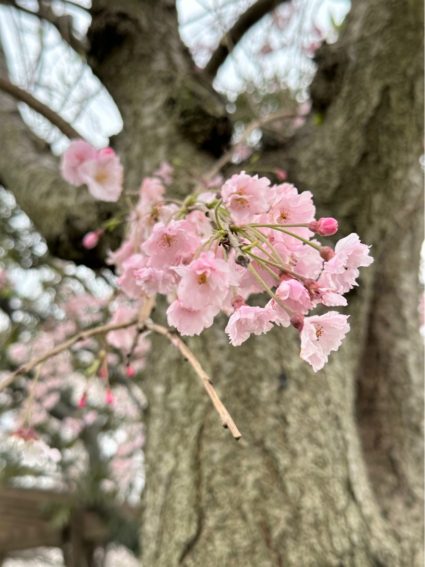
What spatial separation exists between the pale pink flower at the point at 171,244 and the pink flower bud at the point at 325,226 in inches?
5.0

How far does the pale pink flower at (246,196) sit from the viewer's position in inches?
23.7

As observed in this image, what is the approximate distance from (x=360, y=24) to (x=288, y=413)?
1027 mm

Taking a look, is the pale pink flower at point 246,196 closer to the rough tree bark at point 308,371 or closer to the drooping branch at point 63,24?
the rough tree bark at point 308,371

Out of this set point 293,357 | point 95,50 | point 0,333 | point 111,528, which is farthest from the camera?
point 111,528

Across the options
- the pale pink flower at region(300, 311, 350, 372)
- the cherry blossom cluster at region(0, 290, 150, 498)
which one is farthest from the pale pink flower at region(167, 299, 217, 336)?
the cherry blossom cluster at region(0, 290, 150, 498)

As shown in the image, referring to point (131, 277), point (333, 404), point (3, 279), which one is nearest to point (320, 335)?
point (131, 277)

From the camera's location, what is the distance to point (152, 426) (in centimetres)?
115

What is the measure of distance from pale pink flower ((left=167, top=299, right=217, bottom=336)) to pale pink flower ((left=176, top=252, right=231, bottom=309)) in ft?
0.09

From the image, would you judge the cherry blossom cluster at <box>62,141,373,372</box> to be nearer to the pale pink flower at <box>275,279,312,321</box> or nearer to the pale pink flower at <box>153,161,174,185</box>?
the pale pink flower at <box>275,279,312,321</box>

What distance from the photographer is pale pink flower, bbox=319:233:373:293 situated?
1.70 ft

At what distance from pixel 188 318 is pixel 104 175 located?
54cm

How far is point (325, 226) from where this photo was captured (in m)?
0.55

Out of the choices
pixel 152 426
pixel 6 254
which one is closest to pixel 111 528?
pixel 6 254

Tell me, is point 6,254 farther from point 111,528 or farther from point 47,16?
point 111,528
